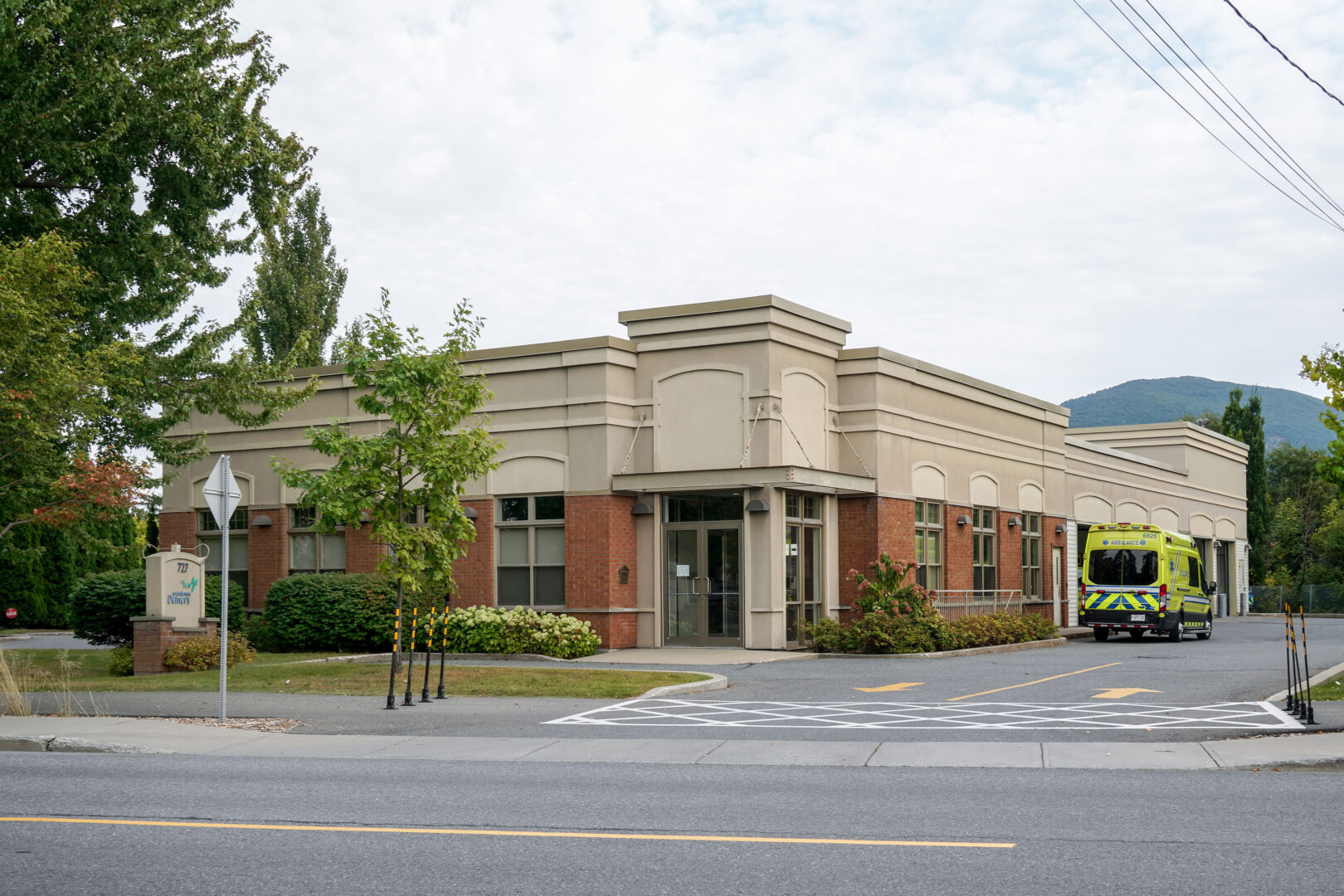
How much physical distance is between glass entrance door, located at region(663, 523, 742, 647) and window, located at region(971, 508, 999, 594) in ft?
27.9

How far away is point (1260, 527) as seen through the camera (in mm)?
64438

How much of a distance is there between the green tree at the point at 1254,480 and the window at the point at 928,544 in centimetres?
3851

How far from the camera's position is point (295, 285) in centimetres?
4341

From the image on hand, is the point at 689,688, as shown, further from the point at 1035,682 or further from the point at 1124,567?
the point at 1124,567

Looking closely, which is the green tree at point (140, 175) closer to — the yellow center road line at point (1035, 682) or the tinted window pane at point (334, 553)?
the tinted window pane at point (334, 553)

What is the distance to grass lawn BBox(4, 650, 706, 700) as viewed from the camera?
1847cm

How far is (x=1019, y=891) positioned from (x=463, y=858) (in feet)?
10.8

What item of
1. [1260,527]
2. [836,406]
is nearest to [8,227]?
[836,406]

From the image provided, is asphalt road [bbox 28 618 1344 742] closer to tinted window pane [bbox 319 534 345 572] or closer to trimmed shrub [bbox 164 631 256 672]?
trimmed shrub [bbox 164 631 256 672]

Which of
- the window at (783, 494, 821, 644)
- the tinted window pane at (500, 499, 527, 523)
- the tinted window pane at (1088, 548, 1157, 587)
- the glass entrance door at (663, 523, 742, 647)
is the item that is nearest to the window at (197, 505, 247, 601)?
the tinted window pane at (500, 499, 527, 523)

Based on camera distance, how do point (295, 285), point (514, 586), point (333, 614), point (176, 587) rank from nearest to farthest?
1. point (176, 587)
2. point (333, 614)
3. point (514, 586)
4. point (295, 285)

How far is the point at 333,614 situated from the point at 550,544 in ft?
15.2

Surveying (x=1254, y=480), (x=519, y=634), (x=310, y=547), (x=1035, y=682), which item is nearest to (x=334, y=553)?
(x=310, y=547)

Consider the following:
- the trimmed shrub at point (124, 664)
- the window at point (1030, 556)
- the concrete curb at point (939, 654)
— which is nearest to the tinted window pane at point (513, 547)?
the concrete curb at point (939, 654)
